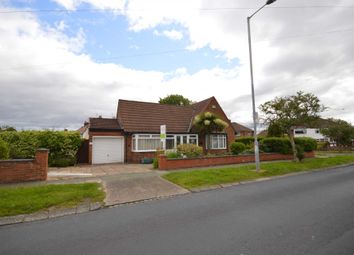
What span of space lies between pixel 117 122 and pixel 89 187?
42.9 feet

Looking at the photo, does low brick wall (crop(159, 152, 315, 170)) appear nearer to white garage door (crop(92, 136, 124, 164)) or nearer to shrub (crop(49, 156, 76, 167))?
white garage door (crop(92, 136, 124, 164))

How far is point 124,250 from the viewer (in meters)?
4.08

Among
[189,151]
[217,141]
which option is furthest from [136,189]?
[217,141]

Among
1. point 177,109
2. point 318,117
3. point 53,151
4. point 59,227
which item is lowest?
point 59,227

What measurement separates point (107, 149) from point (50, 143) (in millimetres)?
4301

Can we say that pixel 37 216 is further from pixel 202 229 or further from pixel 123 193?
pixel 202 229

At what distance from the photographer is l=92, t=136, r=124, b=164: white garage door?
63.8ft

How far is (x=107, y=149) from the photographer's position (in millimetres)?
19875

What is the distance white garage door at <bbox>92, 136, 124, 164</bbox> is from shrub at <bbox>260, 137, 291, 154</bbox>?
12.7 m

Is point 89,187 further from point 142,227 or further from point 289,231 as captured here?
point 289,231

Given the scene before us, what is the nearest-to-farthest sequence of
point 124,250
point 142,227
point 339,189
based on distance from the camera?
point 124,250, point 142,227, point 339,189

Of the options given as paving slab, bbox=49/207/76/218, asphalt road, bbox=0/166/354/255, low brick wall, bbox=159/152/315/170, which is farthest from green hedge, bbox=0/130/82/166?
asphalt road, bbox=0/166/354/255

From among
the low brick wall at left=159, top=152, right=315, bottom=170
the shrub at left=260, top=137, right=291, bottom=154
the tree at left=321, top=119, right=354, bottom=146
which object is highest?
the tree at left=321, top=119, right=354, bottom=146

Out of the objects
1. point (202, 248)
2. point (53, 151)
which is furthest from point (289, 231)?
point (53, 151)
